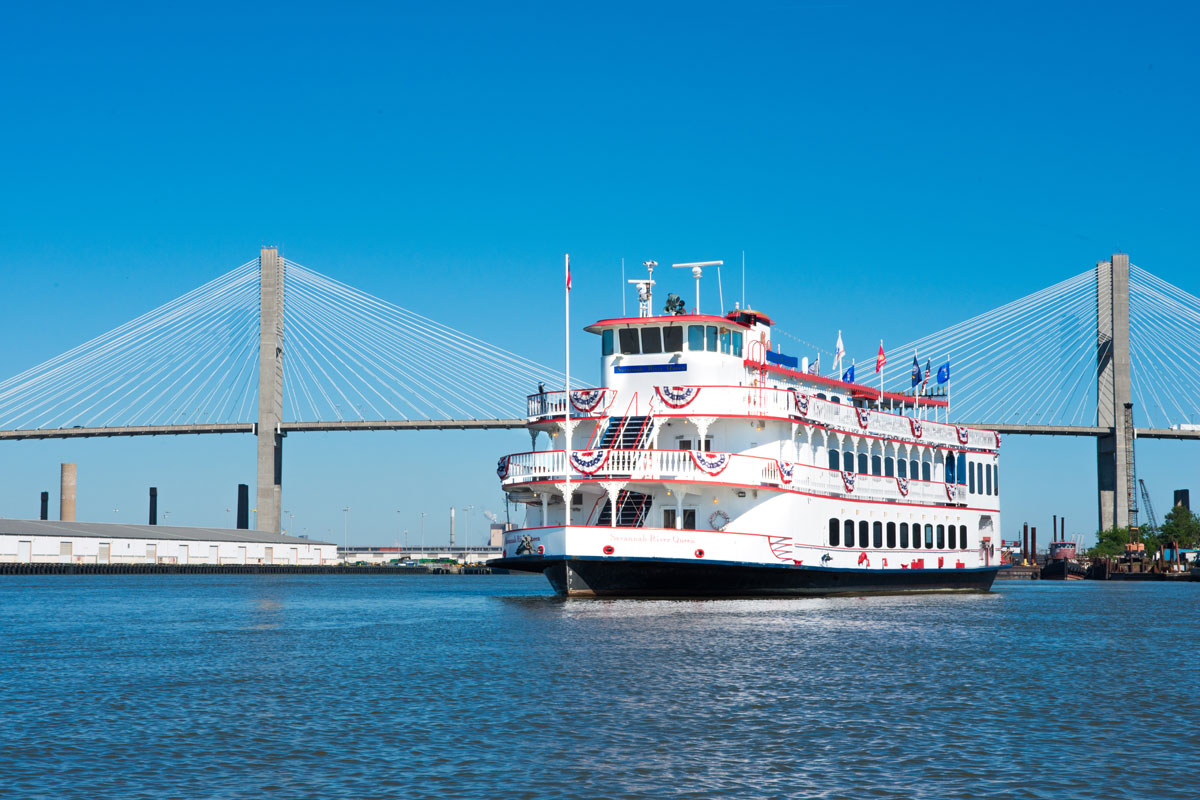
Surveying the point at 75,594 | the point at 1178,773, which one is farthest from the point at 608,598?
the point at 75,594

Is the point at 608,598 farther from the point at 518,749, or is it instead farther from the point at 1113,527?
the point at 1113,527

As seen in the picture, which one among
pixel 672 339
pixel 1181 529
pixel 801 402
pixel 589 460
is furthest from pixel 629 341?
pixel 1181 529

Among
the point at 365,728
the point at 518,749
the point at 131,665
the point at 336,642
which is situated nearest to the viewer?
the point at 518,749

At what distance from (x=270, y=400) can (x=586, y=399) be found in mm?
56944

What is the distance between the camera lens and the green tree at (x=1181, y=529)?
10988 cm

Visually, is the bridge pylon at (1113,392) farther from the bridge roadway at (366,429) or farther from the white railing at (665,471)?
the white railing at (665,471)

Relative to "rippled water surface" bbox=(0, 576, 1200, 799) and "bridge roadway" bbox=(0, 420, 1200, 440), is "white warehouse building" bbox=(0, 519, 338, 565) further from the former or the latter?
"rippled water surface" bbox=(0, 576, 1200, 799)

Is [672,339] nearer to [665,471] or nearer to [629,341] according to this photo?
[629,341]

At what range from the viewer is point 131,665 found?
862 inches

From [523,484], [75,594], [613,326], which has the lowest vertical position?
[75,594]

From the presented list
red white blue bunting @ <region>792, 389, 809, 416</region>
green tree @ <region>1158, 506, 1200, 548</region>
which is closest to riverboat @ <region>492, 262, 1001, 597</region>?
red white blue bunting @ <region>792, 389, 809, 416</region>

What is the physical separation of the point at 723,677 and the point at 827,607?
1638cm

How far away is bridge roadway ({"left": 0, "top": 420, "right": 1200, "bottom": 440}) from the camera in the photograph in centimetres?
8862

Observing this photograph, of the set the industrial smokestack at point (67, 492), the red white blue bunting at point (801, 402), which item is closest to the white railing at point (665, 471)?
the red white blue bunting at point (801, 402)
